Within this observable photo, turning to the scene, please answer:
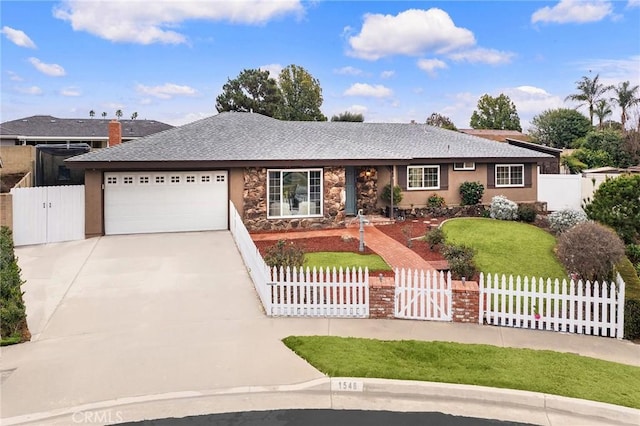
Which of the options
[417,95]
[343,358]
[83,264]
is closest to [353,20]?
[417,95]

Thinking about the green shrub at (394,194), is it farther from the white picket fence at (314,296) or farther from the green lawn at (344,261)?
the white picket fence at (314,296)

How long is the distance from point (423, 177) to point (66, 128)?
29.7 metres

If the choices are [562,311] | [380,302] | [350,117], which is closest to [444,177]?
[562,311]

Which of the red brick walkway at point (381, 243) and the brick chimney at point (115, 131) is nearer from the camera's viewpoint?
the red brick walkway at point (381, 243)

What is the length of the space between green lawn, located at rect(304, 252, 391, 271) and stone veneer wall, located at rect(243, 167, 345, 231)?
4529 mm

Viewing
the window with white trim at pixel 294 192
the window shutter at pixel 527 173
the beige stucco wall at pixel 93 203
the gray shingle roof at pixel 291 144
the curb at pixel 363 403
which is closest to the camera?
the curb at pixel 363 403

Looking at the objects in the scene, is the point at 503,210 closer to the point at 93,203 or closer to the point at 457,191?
the point at 457,191

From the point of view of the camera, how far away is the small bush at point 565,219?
638 inches

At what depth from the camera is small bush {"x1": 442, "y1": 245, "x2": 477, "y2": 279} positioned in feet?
37.6

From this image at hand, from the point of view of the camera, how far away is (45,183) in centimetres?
2194

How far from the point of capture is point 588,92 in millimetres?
56156

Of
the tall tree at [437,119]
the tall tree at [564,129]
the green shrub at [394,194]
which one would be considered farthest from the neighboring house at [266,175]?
the tall tree at [437,119]

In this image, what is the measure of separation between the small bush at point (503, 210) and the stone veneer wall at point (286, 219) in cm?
668

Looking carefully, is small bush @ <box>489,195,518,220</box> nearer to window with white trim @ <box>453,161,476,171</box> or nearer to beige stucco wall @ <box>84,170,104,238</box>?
window with white trim @ <box>453,161,476,171</box>
